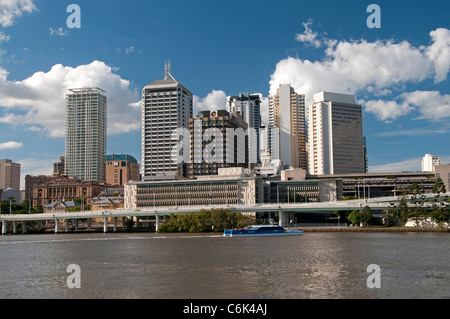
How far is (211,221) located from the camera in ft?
395

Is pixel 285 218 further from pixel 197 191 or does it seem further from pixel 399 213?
pixel 197 191

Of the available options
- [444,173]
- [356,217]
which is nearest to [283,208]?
[356,217]

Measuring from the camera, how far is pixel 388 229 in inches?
4200

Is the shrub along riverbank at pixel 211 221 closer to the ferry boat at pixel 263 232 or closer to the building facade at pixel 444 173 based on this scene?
the ferry boat at pixel 263 232

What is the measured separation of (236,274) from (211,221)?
251 ft

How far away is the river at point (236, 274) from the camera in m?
36.3

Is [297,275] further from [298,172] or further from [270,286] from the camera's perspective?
[298,172]

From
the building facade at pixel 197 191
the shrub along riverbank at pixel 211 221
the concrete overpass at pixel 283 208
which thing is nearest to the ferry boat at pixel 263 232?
the shrub along riverbank at pixel 211 221

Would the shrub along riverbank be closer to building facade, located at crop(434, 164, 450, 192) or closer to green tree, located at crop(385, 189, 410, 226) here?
green tree, located at crop(385, 189, 410, 226)

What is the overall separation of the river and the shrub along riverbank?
51611 mm

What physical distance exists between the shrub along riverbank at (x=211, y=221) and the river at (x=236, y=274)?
5161 cm

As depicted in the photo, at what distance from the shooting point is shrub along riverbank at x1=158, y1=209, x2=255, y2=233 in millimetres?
118750

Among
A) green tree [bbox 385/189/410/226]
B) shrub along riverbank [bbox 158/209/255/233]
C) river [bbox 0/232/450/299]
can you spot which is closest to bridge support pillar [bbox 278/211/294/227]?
shrub along riverbank [bbox 158/209/255/233]

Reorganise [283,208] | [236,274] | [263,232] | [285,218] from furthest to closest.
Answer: [285,218] → [283,208] → [263,232] → [236,274]
